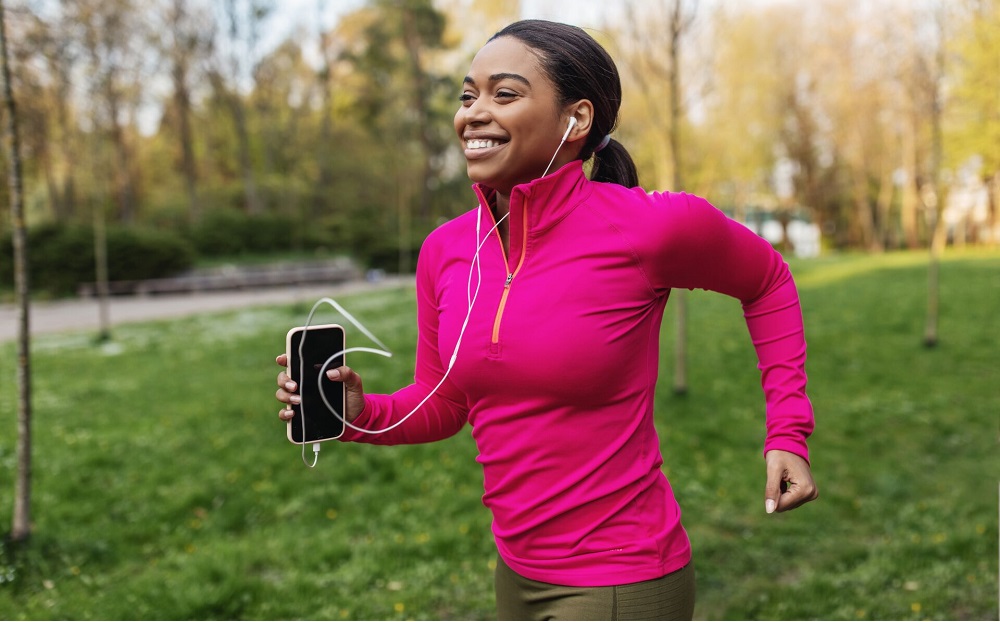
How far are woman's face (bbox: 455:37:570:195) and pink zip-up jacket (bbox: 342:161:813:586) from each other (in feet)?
0.31

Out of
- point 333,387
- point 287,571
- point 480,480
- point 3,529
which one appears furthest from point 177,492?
point 333,387

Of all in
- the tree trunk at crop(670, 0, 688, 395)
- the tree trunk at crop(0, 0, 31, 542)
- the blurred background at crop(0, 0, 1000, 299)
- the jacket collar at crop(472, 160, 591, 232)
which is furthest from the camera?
the blurred background at crop(0, 0, 1000, 299)

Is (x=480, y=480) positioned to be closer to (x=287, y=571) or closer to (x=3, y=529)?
(x=287, y=571)

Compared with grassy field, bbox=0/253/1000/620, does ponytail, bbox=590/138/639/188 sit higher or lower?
higher

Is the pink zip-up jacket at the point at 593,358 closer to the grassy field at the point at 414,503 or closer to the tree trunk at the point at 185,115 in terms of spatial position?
the grassy field at the point at 414,503

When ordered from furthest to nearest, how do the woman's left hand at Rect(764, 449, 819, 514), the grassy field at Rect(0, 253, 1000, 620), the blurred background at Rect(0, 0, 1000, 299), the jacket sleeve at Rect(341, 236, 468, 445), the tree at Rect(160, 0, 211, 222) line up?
the tree at Rect(160, 0, 211, 222)
the blurred background at Rect(0, 0, 1000, 299)
the grassy field at Rect(0, 253, 1000, 620)
the jacket sleeve at Rect(341, 236, 468, 445)
the woman's left hand at Rect(764, 449, 819, 514)

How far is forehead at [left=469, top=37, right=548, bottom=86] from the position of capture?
5.52 feet

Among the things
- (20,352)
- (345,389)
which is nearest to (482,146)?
(345,389)

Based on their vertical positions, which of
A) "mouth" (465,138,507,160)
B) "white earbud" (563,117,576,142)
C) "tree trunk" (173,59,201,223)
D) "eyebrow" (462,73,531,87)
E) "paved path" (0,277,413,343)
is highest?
"tree trunk" (173,59,201,223)

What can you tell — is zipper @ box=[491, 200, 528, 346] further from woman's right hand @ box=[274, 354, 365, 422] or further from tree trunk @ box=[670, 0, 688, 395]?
tree trunk @ box=[670, 0, 688, 395]

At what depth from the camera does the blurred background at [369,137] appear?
2236cm

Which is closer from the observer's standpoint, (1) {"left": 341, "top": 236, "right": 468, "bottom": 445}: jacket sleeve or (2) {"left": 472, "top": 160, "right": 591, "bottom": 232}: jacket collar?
(2) {"left": 472, "top": 160, "right": 591, "bottom": 232}: jacket collar

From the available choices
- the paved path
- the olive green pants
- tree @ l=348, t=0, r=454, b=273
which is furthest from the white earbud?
tree @ l=348, t=0, r=454, b=273

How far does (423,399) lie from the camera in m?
1.98
